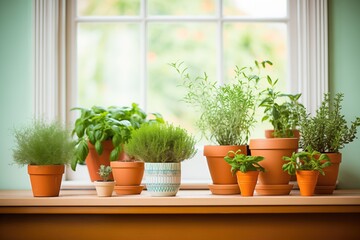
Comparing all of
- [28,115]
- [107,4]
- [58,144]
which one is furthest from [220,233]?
[107,4]

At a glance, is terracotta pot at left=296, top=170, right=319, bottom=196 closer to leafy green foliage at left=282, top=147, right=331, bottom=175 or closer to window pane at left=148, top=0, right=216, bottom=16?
leafy green foliage at left=282, top=147, right=331, bottom=175

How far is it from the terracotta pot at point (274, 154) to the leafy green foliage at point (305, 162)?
47 mm

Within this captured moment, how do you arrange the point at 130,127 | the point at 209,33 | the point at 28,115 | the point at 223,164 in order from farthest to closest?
1. the point at 209,33
2. the point at 28,115
3. the point at 130,127
4. the point at 223,164

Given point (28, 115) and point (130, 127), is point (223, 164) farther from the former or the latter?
point (28, 115)

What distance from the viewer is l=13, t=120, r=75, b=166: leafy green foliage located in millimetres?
Answer: 2045

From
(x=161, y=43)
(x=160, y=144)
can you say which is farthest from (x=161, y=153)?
(x=161, y=43)

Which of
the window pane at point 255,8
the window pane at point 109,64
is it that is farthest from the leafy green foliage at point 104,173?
the window pane at point 255,8

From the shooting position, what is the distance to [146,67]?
2.55m

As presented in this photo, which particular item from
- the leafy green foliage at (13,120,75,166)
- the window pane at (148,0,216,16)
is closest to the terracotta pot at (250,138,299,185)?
the leafy green foliage at (13,120,75,166)

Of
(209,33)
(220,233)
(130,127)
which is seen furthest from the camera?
(209,33)

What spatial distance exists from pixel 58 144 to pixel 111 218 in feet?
1.29

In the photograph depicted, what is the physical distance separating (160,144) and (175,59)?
866 millimetres

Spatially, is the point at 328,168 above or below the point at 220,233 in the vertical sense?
above

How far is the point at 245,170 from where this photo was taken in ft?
6.45
